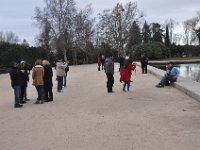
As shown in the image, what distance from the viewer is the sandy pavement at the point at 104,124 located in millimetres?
8680

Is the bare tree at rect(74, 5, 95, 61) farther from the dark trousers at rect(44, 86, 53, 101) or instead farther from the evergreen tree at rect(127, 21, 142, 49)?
the dark trousers at rect(44, 86, 53, 101)

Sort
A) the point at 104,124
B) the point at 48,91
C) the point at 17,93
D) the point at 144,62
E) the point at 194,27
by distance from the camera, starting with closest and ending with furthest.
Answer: the point at 104,124
the point at 17,93
the point at 48,91
the point at 144,62
the point at 194,27

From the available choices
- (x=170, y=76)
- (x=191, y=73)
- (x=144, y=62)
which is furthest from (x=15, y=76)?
(x=191, y=73)

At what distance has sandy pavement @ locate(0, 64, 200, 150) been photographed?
28.5ft

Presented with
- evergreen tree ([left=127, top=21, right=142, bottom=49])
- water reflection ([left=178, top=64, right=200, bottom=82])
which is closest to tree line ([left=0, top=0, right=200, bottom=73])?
evergreen tree ([left=127, top=21, right=142, bottom=49])

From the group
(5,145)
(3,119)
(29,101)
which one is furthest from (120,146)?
(29,101)

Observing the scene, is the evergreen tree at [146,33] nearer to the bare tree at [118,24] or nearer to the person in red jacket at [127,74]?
the bare tree at [118,24]

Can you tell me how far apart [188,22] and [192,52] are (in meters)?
16.8

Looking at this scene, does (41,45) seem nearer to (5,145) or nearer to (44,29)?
(44,29)

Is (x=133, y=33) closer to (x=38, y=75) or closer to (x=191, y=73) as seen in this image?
(x=191, y=73)

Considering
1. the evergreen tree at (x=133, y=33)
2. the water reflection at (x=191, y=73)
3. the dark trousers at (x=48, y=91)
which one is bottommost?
the water reflection at (x=191, y=73)

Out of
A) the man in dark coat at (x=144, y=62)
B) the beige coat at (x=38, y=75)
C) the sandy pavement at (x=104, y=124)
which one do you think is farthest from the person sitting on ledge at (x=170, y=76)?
the man in dark coat at (x=144, y=62)

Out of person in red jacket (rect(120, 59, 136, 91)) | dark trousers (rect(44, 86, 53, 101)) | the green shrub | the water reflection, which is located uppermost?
the green shrub

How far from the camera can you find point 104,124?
10820mm
